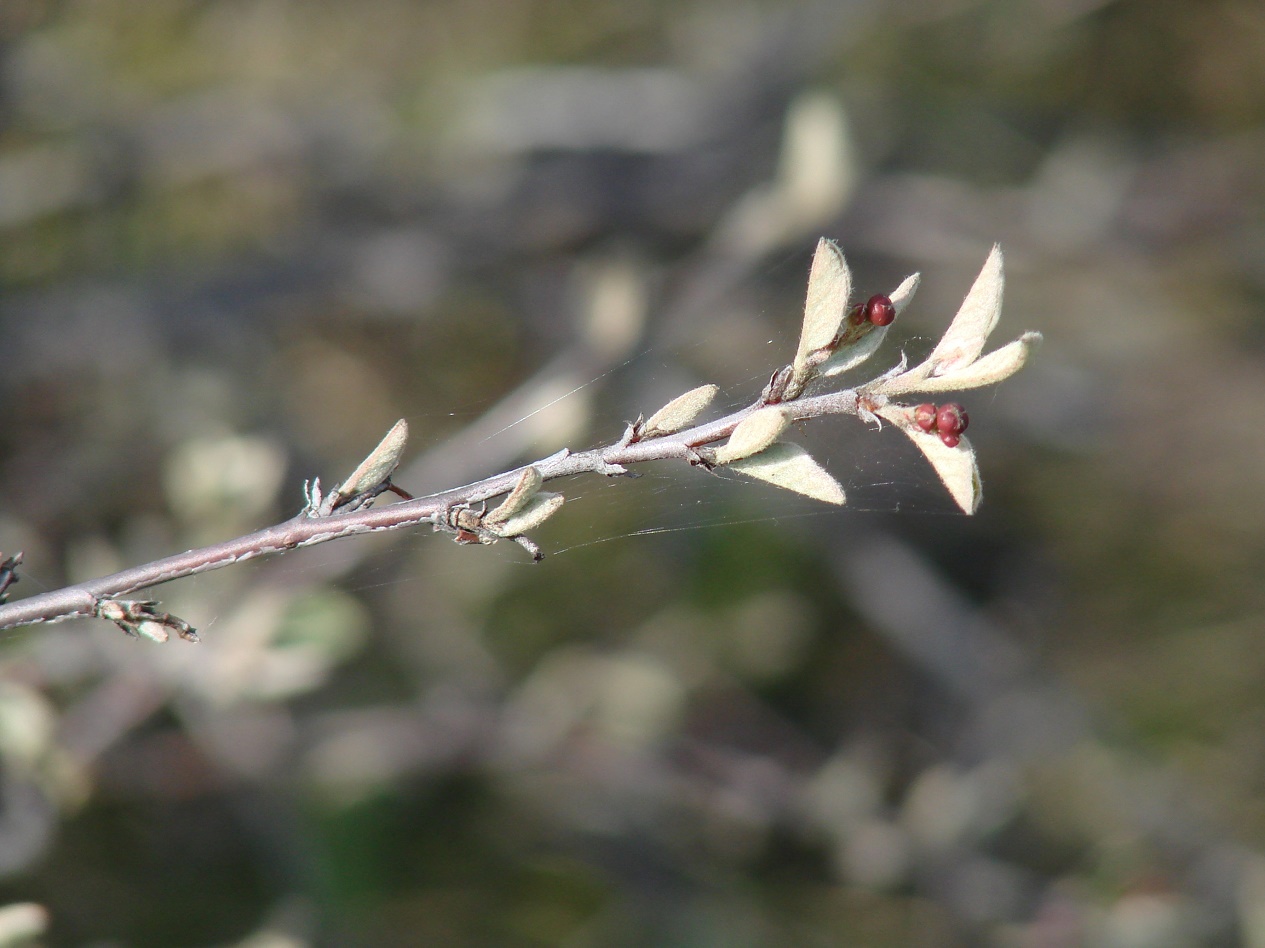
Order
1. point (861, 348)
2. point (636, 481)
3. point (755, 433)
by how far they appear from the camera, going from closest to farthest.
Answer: point (755, 433), point (861, 348), point (636, 481)

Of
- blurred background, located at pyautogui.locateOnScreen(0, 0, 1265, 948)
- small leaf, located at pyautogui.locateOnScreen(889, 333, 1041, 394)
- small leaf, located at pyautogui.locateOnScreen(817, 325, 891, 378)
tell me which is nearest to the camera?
small leaf, located at pyautogui.locateOnScreen(889, 333, 1041, 394)

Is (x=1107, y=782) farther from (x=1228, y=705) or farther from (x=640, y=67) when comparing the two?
(x=640, y=67)

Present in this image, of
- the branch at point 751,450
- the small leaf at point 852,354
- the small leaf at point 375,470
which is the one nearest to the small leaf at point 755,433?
the branch at point 751,450

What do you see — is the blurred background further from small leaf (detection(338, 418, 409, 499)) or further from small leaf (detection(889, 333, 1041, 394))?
small leaf (detection(889, 333, 1041, 394))

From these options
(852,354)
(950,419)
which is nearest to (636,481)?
(852,354)

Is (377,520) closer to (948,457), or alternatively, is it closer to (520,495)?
(520,495)

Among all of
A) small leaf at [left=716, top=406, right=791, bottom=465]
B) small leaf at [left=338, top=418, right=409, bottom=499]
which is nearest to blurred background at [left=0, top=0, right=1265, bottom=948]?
small leaf at [left=338, top=418, right=409, bottom=499]
